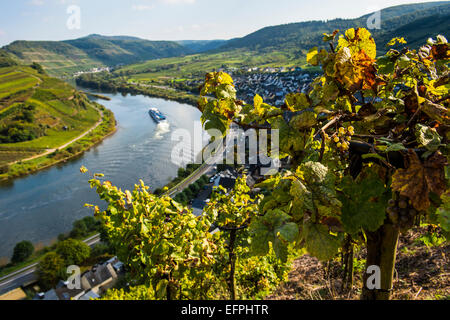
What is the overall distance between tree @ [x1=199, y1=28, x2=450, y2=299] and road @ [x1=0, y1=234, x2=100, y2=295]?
36.1 m

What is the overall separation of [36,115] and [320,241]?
91.9m

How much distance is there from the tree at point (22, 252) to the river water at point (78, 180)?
8.03 ft

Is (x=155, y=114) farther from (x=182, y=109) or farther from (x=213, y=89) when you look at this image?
(x=213, y=89)

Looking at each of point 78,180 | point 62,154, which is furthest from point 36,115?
point 78,180

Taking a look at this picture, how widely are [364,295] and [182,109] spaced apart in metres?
83.5

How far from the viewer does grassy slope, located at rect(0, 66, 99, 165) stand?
62275mm

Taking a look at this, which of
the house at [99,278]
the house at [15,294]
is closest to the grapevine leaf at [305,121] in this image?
the house at [99,278]

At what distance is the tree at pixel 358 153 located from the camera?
997 mm

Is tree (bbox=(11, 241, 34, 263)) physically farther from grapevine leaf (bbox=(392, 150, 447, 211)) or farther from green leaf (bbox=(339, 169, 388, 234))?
grapevine leaf (bbox=(392, 150, 447, 211))

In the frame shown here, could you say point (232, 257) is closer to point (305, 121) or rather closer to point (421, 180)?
point (305, 121)

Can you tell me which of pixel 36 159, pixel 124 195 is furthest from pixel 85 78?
pixel 124 195

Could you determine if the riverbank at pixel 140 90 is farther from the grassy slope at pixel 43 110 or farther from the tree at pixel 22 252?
the tree at pixel 22 252

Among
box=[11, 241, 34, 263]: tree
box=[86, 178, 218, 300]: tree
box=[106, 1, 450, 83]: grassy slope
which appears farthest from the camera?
box=[106, 1, 450, 83]: grassy slope

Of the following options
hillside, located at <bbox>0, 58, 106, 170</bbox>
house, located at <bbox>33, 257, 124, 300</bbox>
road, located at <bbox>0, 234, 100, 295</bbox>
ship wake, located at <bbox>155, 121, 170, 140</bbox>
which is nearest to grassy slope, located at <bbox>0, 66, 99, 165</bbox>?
hillside, located at <bbox>0, 58, 106, 170</bbox>
